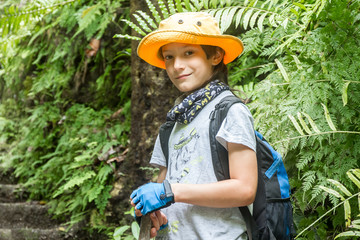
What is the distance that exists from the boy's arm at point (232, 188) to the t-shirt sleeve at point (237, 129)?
31 mm

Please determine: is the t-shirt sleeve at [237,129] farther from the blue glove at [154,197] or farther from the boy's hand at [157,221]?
the boy's hand at [157,221]

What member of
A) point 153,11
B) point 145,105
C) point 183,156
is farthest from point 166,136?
point 145,105

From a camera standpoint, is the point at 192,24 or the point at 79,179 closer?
the point at 192,24

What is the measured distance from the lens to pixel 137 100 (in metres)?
3.91

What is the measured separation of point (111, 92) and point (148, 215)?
4.19 meters

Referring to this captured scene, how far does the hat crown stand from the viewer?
167 cm

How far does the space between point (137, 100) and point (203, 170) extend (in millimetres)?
2442

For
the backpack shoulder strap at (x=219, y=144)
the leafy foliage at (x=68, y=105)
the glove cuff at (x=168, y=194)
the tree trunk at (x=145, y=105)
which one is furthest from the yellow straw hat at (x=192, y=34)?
the leafy foliage at (x=68, y=105)

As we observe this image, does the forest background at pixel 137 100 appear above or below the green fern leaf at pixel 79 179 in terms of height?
above

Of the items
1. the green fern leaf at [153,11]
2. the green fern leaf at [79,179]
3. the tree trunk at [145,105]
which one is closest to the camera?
the green fern leaf at [153,11]

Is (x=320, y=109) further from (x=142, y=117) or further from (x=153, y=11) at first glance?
(x=142, y=117)

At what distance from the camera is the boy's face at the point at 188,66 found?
1.70 m

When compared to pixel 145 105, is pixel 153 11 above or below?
above

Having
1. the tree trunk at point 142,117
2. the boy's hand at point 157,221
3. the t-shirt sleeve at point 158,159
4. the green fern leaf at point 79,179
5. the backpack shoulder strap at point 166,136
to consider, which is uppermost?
the backpack shoulder strap at point 166,136
